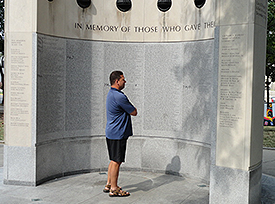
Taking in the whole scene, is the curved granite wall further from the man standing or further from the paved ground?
the man standing

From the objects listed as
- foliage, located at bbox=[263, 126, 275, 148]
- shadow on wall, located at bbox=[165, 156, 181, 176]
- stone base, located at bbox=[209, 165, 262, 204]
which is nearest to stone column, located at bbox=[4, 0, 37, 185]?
shadow on wall, located at bbox=[165, 156, 181, 176]

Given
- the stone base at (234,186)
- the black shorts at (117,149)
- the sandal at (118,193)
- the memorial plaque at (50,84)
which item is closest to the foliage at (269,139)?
the stone base at (234,186)

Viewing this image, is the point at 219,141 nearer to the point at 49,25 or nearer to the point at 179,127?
the point at 179,127

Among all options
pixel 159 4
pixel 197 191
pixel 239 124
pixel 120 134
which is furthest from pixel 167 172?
pixel 159 4

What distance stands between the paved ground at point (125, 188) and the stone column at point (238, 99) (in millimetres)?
799

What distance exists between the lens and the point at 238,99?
4836 millimetres

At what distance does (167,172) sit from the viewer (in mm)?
7297

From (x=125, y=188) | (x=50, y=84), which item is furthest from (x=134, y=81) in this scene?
(x=125, y=188)

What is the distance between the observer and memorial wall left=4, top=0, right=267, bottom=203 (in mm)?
6199

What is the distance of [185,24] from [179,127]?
6.67 feet

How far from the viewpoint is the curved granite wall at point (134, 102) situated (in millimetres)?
6621

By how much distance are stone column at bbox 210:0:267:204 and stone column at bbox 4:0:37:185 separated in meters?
3.14

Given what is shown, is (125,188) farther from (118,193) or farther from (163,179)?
(163,179)

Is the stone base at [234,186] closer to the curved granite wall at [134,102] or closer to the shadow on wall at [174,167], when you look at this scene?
the curved granite wall at [134,102]
